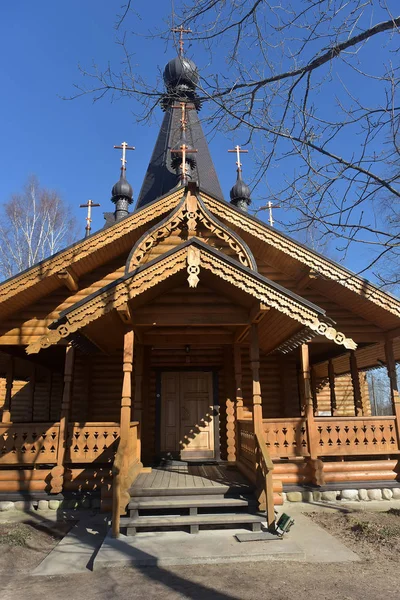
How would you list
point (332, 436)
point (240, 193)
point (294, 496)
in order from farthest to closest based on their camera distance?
point (240, 193) → point (332, 436) → point (294, 496)

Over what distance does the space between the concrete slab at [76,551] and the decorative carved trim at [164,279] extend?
284 cm

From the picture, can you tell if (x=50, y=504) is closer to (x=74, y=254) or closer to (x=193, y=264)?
(x=74, y=254)

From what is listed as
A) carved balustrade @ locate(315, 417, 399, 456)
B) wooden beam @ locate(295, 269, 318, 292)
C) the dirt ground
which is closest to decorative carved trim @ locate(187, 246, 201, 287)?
wooden beam @ locate(295, 269, 318, 292)

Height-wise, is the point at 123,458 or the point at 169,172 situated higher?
the point at 169,172

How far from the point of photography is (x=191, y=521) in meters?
6.00

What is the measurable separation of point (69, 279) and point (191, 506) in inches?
217

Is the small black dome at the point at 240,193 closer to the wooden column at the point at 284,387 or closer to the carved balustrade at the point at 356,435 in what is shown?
the wooden column at the point at 284,387

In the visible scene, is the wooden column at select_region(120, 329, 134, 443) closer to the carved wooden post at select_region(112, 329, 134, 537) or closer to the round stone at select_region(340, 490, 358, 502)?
the carved wooden post at select_region(112, 329, 134, 537)

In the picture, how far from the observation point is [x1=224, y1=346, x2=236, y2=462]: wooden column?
408 inches

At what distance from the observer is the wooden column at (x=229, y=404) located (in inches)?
408

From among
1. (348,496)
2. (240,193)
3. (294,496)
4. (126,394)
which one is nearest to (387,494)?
(348,496)

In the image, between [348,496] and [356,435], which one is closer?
[348,496]

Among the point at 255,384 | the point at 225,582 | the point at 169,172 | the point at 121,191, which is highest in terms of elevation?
the point at 169,172

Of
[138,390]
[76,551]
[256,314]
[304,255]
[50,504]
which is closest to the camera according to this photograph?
[76,551]
